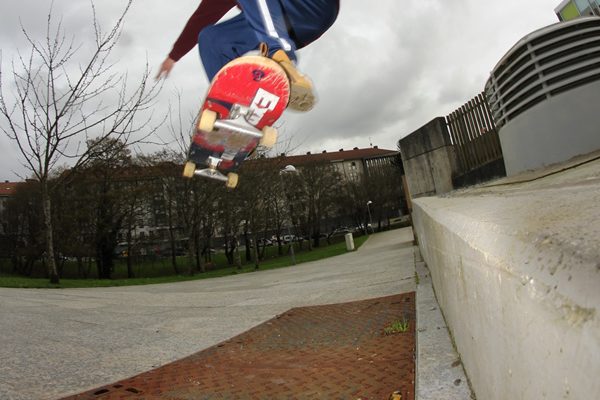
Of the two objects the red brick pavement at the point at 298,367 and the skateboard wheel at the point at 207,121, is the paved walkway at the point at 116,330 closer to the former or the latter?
the red brick pavement at the point at 298,367

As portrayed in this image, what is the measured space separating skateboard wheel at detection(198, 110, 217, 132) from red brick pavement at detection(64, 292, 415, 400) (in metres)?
1.86

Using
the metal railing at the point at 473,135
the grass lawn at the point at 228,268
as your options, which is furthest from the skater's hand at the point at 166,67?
Result: the grass lawn at the point at 228,268

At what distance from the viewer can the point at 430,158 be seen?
839cm

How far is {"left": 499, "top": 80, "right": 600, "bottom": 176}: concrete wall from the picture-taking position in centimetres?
361

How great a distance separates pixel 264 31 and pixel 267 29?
0.02m

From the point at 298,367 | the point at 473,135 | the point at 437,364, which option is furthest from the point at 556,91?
the point at 298,367

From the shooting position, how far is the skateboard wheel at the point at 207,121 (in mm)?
2783

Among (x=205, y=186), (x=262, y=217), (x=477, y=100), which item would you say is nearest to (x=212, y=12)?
(x=477, y=100)

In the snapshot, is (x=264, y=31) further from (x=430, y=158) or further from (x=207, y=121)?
(x=430, y=158)

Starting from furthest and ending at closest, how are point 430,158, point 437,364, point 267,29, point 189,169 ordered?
point 430,158
point 189,169
point 267,29
point 437,364

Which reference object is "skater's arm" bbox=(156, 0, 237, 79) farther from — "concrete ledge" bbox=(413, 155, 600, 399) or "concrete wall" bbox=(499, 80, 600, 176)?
"concrete wall" bbox=(499, 80, 600, 176)

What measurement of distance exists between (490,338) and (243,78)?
82.7 inches

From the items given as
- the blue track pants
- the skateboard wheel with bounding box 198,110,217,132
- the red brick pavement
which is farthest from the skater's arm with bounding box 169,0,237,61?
the red brick pavement

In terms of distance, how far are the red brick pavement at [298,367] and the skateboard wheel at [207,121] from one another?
1.86 meters
